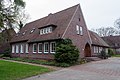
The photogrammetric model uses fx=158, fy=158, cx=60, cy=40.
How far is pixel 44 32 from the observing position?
25.2 metres

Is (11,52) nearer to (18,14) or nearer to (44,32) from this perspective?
(44,32)

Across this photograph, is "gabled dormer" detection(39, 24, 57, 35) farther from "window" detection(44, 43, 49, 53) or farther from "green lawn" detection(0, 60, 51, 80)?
"green lawn" detection(0, 60, 51, 80)

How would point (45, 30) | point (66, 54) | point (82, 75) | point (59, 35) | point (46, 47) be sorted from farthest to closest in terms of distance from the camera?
point (45, 30), point (46, 47), point (59, 35), point (66, 54), point (82, 75)

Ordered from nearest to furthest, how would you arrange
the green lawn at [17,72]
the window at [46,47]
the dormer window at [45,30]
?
the green lawn at [17,72] → the window at [46,47] → the dormer window at [45,30]

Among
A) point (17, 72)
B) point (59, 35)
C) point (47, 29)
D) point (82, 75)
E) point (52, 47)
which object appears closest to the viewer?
point (82, 75)

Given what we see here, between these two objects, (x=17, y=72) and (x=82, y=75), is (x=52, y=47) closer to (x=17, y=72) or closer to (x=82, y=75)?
(x=17, y=72)

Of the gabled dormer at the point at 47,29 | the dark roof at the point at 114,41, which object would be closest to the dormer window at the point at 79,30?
the gabled dormer at the point at 47,29

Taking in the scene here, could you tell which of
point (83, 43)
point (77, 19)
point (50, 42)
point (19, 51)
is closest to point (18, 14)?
point (50, 42)

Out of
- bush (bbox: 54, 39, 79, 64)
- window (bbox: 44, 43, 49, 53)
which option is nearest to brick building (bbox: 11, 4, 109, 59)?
window (bbox: 44, 43, 49, 53)

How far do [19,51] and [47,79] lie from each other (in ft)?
71.2

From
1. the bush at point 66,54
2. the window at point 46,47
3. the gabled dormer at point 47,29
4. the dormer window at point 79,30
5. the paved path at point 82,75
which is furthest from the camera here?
the dormer window at point 79,30

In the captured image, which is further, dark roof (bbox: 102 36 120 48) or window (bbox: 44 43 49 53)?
dark roof (bbox: 102 36 120 48)

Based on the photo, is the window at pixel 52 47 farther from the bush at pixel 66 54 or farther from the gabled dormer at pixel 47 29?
the bush at pixel 66 54

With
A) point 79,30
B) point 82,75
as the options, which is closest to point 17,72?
point 82,75
